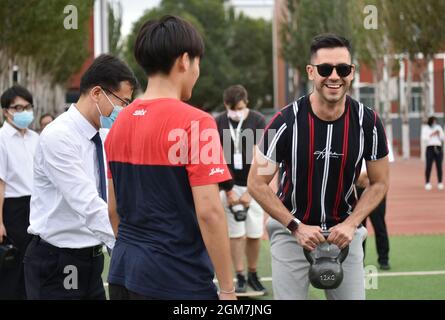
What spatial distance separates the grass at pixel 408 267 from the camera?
8.09 metres

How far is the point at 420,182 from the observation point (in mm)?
24469

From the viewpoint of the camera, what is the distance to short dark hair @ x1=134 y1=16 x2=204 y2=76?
11.3 feet

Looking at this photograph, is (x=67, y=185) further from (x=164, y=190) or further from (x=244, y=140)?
(x=244, y=140)

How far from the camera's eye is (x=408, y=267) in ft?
32.0

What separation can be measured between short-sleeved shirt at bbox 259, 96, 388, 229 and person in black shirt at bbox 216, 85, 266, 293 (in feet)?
13.6

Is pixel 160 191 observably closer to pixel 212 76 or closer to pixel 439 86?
pixel 439 86

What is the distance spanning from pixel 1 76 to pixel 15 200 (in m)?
23.3

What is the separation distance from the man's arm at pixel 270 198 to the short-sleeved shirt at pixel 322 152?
0.21 feet

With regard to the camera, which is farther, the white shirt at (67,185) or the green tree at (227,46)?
the green tree at (227,46)

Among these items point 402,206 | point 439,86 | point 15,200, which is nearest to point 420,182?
point 402,206

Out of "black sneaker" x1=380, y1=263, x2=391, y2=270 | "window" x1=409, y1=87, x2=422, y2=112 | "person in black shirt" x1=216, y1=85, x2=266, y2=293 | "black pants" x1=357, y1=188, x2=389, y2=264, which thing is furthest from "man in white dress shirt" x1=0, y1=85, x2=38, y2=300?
"window" x1=409, y1=87, x2=422, y2=112

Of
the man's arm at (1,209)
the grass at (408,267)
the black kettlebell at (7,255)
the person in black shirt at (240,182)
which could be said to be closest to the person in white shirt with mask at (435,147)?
the grass at (408,267)

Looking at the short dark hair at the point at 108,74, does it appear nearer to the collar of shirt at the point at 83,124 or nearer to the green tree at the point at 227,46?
the collar of shirt at the point at 83,124

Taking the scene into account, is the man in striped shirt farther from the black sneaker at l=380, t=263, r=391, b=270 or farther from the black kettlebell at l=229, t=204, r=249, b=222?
the black sneaker at l=380, t=263, r=391, b=270
